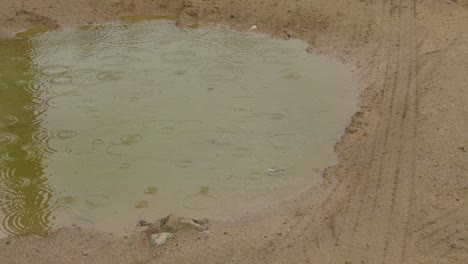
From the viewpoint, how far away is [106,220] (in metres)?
6.29

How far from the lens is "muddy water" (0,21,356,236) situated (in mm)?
6570

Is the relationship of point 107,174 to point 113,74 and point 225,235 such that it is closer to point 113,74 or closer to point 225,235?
point 225,235

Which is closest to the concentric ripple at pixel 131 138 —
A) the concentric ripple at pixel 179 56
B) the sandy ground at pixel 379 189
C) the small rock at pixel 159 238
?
the sandy ground at pixel 379 189

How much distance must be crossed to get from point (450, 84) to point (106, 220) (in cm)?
487

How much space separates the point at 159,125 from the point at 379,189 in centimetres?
312

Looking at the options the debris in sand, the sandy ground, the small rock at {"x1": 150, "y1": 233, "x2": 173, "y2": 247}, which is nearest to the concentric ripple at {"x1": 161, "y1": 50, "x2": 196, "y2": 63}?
the sandy ground

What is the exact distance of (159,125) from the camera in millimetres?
7922

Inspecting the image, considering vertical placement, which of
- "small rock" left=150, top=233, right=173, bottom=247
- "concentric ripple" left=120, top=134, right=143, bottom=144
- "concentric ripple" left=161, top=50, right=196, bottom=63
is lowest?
"small rock" left=150, top=233, right=173, bottom=247

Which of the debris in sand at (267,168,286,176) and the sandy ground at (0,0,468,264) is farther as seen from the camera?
the debris in sand at (267,168,286,176)

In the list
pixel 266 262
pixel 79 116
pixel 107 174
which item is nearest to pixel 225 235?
pixel 266 262

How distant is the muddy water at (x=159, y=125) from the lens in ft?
21.6

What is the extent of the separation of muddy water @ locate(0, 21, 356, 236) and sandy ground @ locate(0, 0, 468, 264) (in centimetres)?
32

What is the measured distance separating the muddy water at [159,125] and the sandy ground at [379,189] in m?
0.32

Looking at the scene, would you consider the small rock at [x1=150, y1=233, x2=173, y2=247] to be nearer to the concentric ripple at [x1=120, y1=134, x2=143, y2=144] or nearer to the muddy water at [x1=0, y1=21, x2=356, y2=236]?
the muddy water at [x1=0, y1=21, x2=356, y2=236]
